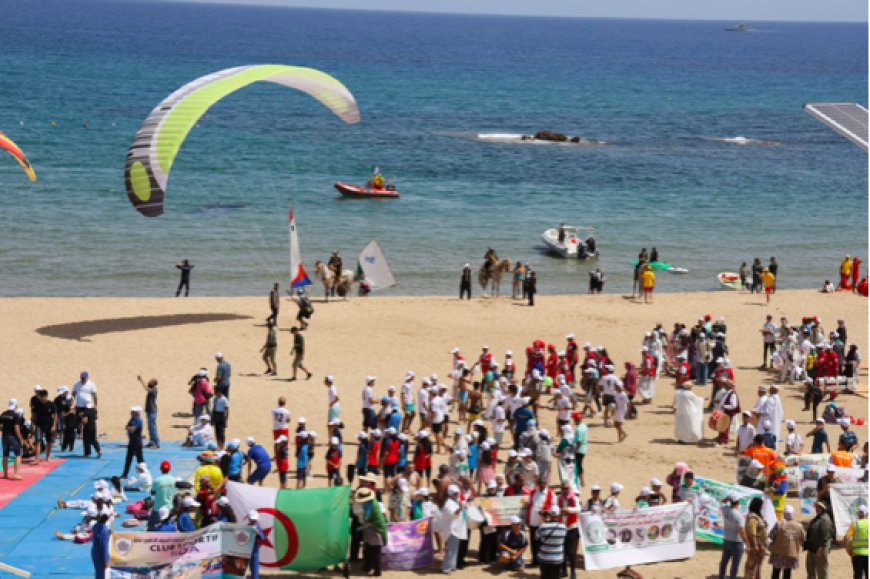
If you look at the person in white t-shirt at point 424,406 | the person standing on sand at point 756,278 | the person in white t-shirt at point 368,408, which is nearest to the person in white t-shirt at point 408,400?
the person in white t-shirt at point 424,406

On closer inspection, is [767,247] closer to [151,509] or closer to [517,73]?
[151,509]

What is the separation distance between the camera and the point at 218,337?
28.4m

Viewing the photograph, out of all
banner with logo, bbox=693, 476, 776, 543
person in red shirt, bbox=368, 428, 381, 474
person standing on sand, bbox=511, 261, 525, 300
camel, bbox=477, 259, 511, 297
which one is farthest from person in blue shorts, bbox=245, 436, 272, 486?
camel, bbox=477, 259, 511, 297

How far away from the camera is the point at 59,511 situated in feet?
56.1

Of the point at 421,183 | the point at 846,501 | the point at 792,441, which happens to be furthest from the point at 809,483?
the point at 421,183

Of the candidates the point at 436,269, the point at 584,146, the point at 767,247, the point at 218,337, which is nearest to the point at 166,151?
the point at 218,337

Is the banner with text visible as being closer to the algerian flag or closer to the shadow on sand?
the algerian flag

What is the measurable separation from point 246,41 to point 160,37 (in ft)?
43.0

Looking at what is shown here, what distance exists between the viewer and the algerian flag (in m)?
15.3

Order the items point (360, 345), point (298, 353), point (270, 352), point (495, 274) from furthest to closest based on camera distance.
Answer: point (495, 274) < point (360, 345) < point (270, 352) < point (298, 353)

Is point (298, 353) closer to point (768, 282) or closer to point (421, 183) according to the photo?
point (768, 282)

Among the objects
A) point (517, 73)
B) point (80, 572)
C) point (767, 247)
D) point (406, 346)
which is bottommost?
point (80, 572)

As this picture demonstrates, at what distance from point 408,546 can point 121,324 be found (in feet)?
50.1

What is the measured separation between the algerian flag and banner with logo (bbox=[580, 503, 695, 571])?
2908 millimetres
